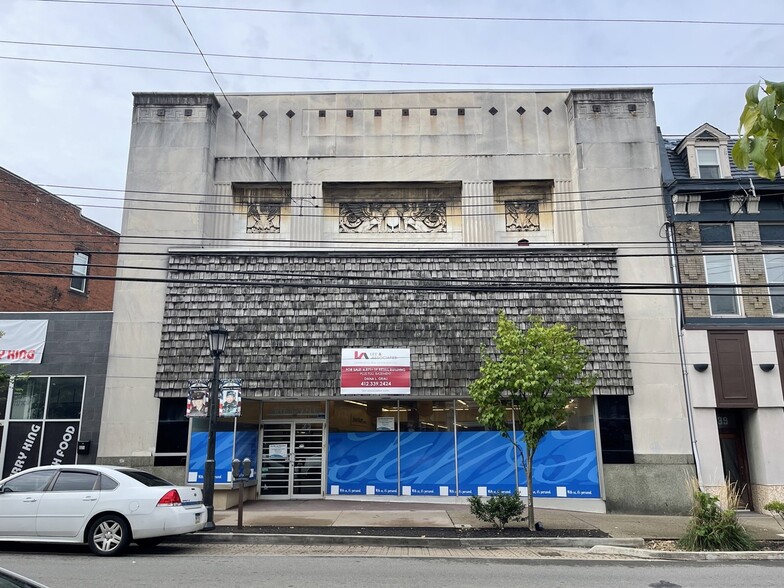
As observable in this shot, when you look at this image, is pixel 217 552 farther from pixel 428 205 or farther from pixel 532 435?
pixel 428 205

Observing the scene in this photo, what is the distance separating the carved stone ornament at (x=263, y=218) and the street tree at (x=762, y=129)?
54.0 ft

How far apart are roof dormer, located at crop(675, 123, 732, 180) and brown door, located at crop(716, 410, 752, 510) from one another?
667cm

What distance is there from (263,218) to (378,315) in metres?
5.06

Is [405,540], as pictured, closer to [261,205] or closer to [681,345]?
[681,345]

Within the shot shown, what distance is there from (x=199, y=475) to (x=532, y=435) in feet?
28.9

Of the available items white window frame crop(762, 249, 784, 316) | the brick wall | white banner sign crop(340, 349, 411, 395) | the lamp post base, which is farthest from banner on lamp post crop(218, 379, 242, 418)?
white window frame crop(762, 249, 784, 316)

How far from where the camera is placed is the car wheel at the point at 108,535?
32.4 ft

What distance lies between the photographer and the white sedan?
9.96m

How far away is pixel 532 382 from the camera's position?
12.0 meters

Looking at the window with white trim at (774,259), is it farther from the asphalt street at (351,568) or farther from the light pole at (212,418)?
the light pole at (212,418)

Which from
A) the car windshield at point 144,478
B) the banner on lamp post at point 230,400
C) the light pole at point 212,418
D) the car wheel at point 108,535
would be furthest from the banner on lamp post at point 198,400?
the car wheel at point 108,535

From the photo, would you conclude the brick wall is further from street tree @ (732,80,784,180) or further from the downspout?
street tree @ (732,80,784,180)

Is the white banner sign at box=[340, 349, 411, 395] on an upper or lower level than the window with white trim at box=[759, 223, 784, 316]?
lower

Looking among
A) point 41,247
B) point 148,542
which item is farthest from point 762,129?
point 41,247
